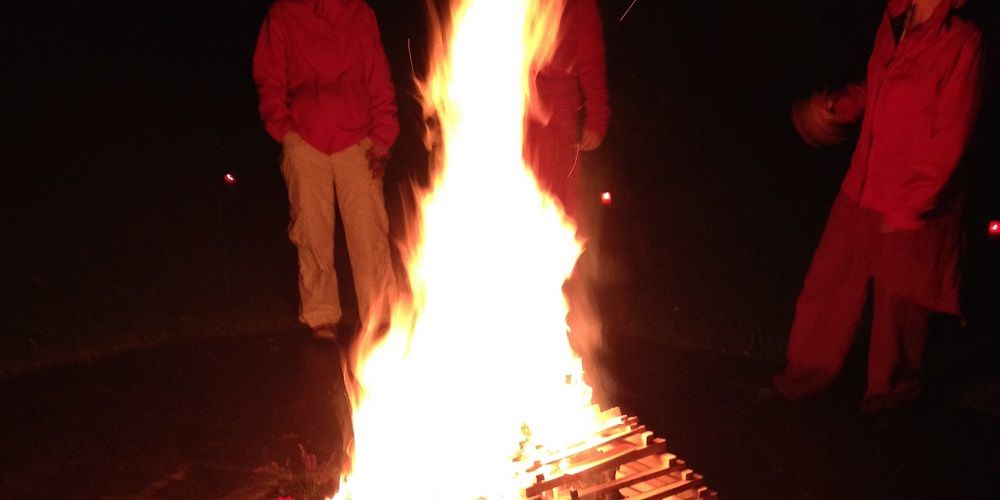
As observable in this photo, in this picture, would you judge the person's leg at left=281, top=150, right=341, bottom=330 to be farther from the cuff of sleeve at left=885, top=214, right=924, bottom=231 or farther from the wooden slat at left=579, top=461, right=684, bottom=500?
the cuff of sleeve at left=885, top=214, right=924, bottom=231

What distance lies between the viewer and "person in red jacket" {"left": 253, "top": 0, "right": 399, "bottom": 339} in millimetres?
→ 5742

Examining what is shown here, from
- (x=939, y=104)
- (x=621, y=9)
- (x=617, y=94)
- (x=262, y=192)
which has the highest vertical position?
(x=621, y=9)

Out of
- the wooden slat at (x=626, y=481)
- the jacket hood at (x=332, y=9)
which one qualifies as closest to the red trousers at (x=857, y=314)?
the wooden slat at (x=626, y=481)

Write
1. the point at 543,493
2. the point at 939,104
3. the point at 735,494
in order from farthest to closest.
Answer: the point at 939,104, the point at 735,494, the point at 543,493

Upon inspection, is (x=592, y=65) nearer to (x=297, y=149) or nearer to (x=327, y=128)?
(x=327, y=128)

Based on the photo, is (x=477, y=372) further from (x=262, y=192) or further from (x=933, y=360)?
(x=262, y=192)

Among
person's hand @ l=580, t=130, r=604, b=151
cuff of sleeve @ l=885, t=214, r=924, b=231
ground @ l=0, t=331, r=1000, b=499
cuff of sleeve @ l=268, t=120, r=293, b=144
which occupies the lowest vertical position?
ground @ l=0, t=331, r=1000, b=499

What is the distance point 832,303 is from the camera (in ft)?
16.1

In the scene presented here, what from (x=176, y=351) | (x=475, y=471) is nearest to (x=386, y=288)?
(x=176, y=351)

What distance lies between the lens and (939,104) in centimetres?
425

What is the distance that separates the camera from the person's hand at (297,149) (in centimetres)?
578

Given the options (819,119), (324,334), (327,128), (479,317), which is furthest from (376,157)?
(819,119)

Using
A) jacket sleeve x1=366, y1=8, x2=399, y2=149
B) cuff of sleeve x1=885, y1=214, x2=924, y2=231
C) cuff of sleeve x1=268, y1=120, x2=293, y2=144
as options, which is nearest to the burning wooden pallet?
cuff of sleeve x1=885, y1=214, x2=924, y2=231

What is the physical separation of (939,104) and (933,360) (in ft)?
7.25
